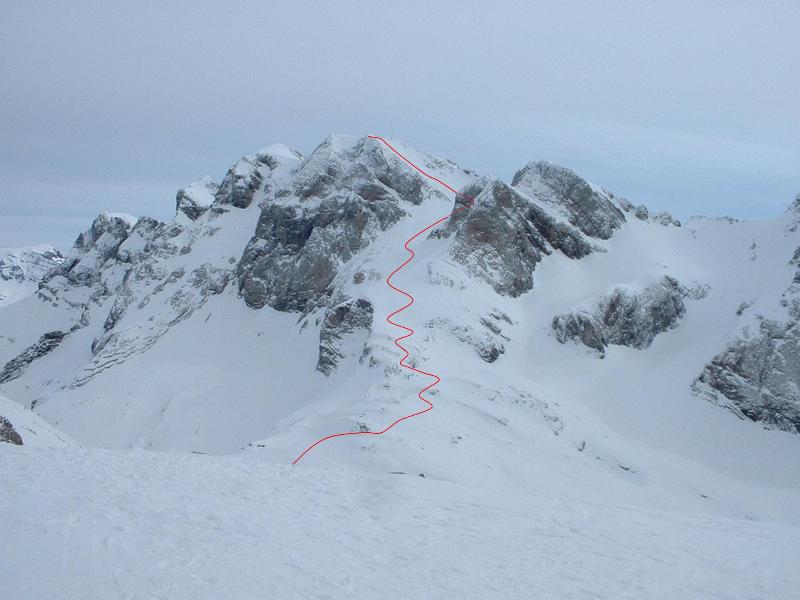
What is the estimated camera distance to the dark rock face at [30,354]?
265ft

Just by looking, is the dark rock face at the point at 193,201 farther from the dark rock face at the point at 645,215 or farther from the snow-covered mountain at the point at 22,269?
the snow-covered mountain at the point at 22,269

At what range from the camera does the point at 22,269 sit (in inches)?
6993

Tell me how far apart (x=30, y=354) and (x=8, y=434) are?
239 ft

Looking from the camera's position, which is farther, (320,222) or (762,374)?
(320,222)

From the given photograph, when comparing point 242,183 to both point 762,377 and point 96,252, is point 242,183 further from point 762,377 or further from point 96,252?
point 762,377

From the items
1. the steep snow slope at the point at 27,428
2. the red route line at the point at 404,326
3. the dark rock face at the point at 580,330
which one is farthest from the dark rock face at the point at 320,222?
the steep snow slope at the point at 27,428

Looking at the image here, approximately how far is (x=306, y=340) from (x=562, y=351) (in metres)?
22.0

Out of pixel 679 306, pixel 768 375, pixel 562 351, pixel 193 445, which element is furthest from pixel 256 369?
pixel 768 375

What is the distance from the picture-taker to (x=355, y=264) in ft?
179

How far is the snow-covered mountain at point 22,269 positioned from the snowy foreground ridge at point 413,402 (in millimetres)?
86556

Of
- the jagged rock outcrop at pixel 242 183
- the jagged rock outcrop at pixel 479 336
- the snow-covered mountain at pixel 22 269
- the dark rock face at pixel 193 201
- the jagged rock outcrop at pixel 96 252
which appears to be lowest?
the snow-covered mountain at pixel 22 269

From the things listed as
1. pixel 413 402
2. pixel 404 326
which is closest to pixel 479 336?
pixel 404 326

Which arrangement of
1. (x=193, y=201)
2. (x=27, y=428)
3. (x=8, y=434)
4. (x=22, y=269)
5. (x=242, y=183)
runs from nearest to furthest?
(x=8, y=434) < (x=27, y=428) < (x=242, y=183) < (x=193, y=201) < (x=22, y=269)

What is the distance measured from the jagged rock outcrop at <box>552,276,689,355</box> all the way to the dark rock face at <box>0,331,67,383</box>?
239 feet
